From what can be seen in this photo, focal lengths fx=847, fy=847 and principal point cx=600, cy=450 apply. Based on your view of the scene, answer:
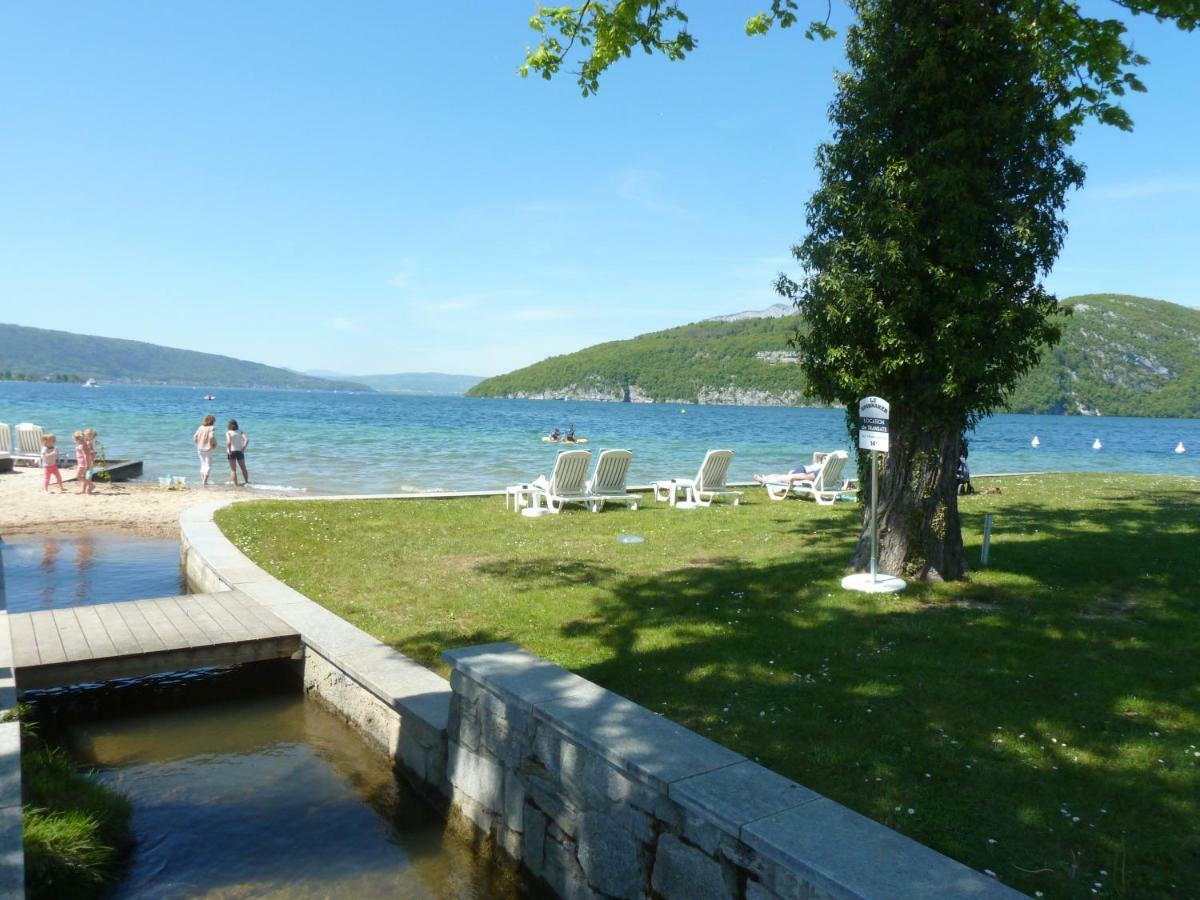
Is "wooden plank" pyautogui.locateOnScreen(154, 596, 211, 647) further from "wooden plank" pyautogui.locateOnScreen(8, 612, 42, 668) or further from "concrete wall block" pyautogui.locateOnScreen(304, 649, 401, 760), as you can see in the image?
"wooden plank" pyautogui.locateOnScreen(8, 612, 42, 668)

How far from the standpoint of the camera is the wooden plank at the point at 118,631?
6.01 m

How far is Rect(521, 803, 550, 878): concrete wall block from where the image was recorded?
3932mm

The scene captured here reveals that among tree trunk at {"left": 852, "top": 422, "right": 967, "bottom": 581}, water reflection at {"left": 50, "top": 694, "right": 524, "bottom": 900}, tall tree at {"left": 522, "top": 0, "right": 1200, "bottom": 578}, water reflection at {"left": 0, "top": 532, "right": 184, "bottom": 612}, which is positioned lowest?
water reflection at {"left": 50, "top": 694, "right": 524, "bottom": 900}

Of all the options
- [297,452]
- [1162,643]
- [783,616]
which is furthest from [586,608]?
[297,452]

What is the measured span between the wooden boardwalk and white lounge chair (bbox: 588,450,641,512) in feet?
24.3

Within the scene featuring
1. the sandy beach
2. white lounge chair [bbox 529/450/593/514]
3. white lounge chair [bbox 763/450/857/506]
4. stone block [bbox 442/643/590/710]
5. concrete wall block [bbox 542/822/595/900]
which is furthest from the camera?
white lounge chair [bbox 763/450/857/506]

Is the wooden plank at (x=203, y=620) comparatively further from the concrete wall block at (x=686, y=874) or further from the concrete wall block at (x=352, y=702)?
the concrete wall block at (x=686, y=874)

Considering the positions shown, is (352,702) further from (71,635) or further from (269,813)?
(71,635)

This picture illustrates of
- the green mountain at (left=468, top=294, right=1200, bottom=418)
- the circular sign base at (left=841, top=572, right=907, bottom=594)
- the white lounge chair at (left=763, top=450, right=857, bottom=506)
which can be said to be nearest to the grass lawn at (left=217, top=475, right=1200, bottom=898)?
the circular sign base at (left=841, top=572, right=907, bottom=594)

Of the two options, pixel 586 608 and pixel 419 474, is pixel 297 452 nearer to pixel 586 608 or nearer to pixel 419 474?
pixel 419 474

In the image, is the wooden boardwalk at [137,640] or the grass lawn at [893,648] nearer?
the grass lawn at [893,648]

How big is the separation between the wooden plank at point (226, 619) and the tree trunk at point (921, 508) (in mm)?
5417

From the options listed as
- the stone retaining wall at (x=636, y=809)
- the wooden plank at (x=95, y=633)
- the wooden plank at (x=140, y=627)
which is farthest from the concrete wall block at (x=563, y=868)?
the wooden plank at (x=95, y=633)

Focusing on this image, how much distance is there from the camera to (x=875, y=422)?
7.14m
